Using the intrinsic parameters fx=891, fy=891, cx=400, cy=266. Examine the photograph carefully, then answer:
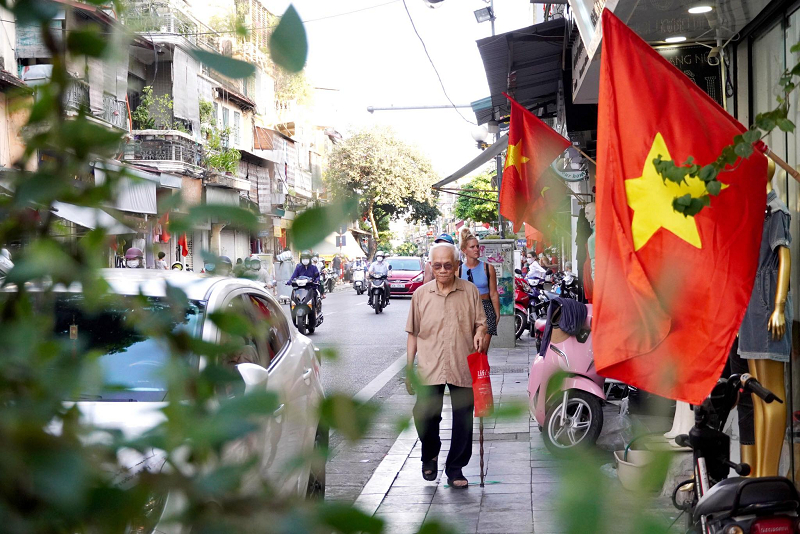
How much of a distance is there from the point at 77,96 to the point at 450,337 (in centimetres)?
508

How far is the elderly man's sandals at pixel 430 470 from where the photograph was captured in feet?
19.5

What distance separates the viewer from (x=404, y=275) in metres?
30.6

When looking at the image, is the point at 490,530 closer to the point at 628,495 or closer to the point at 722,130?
the point at 722,130

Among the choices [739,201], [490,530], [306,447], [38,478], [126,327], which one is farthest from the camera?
[490,530]

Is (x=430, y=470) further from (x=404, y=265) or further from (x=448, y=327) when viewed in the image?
(x=404, y=265)

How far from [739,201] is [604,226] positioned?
58 centimetres

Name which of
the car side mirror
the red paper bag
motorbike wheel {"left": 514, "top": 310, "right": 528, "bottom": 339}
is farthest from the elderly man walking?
motorbike wheel {"left": 514, "top": 310, "right": 528, "bottom": 339}

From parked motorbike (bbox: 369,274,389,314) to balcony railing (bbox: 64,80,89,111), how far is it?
73.0 feet

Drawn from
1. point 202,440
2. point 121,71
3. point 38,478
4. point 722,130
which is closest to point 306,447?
point 202,440

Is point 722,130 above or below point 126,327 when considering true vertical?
above

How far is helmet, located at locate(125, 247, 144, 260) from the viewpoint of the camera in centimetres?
93

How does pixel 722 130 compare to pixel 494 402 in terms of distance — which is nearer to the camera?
pixel 494 402

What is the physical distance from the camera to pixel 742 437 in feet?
16.1

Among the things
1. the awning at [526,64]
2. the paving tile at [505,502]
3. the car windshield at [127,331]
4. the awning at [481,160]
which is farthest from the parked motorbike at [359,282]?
the car windshield at [127,331]
